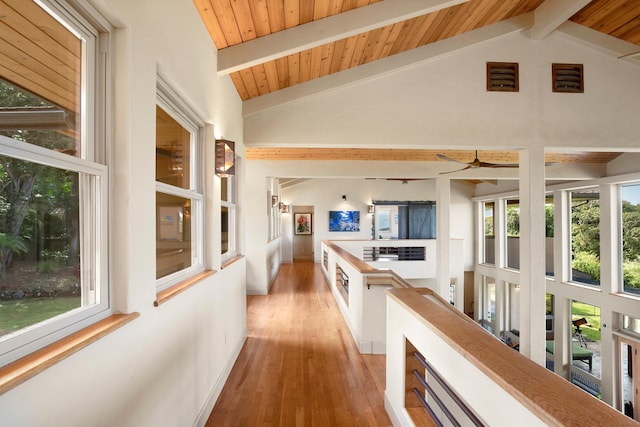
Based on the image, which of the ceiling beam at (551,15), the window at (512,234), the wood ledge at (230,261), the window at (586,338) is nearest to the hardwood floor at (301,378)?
the wood ledge at (230,261)

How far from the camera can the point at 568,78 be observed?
4078 millimetres

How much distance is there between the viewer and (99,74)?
132 centimetres

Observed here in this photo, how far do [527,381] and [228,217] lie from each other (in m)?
3.15

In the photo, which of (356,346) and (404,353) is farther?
(356,346)

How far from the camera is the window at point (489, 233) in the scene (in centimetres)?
1105

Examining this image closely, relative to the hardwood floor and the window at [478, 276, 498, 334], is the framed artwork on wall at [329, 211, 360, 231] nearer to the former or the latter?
the window at [478, 276, 498, 334]

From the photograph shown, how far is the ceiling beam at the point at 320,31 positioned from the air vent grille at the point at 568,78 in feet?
7.10

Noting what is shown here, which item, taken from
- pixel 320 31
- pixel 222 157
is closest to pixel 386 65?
pixel 320 31

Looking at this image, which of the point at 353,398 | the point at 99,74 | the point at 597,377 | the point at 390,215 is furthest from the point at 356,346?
the point at 390,215

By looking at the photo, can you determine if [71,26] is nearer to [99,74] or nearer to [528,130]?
[99,74]

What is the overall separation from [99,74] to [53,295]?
33.4 inches

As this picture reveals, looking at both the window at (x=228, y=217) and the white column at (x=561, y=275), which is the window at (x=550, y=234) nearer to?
the white column at (x=561, y=275)

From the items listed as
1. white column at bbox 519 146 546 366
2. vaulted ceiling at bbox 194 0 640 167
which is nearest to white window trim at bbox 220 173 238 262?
vaulted ceiling at bbox 194 0 640 167

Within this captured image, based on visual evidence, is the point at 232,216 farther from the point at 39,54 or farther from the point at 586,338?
the point at 586,338
